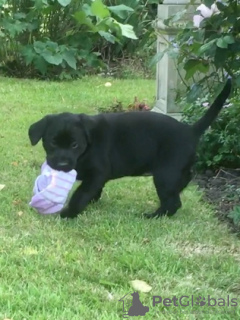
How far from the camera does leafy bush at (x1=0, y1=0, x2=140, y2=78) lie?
9.55 m

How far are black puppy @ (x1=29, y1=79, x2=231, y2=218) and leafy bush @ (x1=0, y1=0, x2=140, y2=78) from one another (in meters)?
5.34

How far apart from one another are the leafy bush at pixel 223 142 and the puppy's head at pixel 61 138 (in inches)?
62.6

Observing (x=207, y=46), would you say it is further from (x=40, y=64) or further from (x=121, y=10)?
(x=40, y=64)

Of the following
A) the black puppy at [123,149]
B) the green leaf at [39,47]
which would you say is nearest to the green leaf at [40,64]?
the green leaf at [39,47]

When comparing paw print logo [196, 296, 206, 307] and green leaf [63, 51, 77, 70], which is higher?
paw print logo [196, 296, 206, 307]

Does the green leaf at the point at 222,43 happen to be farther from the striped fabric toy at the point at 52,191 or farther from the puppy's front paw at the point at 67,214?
the puppy's front paw at the point at 67,214

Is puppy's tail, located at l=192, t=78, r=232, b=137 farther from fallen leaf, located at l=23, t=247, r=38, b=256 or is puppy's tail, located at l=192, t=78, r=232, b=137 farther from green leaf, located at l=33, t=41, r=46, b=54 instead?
green leaf, located at l=33, t=41, r=46, b=54

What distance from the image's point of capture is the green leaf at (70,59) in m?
9.65

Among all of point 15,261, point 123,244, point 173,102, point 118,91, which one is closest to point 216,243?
point 123,244

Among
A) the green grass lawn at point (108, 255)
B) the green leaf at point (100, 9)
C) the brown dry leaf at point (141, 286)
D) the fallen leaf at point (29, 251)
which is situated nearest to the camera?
the green grass lawn at point (108, 255)

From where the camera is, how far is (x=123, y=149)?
166 inches

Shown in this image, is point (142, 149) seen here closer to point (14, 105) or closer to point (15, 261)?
point (15, 261)

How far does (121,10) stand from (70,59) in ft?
4.13

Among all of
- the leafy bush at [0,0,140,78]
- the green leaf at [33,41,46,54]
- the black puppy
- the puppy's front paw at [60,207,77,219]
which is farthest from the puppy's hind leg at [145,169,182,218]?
the green leaf at [33,41,46,54]
